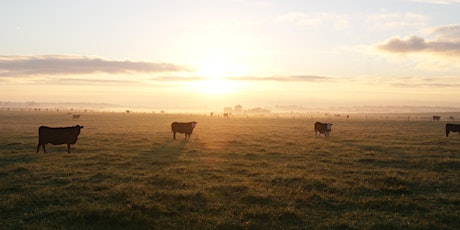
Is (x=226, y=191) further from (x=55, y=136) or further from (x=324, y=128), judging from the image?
(x=324, y=128)

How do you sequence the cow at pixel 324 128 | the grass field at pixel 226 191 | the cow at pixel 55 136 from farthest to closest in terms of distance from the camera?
the cow at pixel 324 128
the cow at pixel 55 136
the grass field at pixel 226 191

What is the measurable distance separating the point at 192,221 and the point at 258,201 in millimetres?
2874

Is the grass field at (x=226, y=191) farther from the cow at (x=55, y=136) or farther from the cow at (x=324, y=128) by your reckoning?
the cow at (x=324, y=128)

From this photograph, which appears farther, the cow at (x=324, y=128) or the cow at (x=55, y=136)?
the cow at (x=324, y=128)

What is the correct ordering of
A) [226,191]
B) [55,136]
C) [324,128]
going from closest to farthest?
[226,191] → [55,136] → [324,128]

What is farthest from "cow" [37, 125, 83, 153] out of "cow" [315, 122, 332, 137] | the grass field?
"cow" [315, 122, 332, 137]

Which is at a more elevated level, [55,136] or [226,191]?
[55,136]

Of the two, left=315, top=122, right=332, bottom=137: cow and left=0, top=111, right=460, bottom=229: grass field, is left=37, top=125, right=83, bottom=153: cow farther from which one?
left=315, top=122, right=332, bottom=137: cow

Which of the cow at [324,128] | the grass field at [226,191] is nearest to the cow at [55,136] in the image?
the grass field at [226,191]

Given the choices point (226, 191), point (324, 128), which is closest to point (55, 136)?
point (226, 191)

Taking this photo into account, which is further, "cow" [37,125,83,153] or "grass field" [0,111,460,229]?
"cow" [37,125,83,153]

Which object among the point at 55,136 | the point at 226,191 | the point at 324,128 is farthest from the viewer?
the point at 324,128

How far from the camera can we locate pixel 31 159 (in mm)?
19328

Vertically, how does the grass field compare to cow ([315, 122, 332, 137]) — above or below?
below
